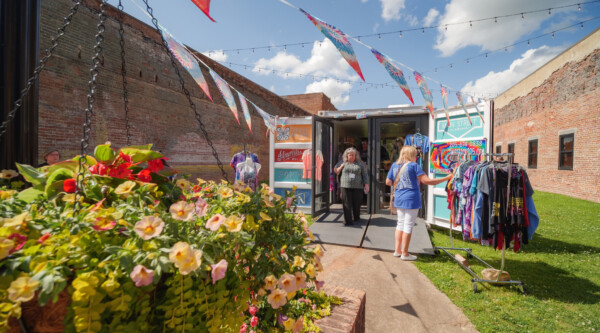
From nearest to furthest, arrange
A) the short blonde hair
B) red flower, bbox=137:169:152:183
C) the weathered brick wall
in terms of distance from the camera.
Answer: red flower, bbox=137:169:152:183 → the short blonde hair → the weathered brick wall

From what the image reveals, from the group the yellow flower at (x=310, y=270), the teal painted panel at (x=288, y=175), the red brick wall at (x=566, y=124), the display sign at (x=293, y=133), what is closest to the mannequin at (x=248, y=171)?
the teal painted panel at (x=288, y=175)

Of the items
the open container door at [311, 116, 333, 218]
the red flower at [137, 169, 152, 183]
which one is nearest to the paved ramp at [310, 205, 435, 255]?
the open container door at [311, 116, 333, 218]

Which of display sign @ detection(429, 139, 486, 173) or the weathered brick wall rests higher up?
the weathered brick wall

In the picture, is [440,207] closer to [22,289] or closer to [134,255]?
[134,255]

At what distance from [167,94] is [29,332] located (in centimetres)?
969

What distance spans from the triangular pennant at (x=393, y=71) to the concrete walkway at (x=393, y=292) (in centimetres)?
226

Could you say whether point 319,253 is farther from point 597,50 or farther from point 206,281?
point 597,50

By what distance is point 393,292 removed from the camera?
10.0 ft

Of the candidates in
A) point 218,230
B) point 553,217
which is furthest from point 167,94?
point 553,217

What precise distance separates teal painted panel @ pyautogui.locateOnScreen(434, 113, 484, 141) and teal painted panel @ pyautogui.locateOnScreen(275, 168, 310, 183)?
3.13 meters

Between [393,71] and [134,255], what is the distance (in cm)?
→ 309

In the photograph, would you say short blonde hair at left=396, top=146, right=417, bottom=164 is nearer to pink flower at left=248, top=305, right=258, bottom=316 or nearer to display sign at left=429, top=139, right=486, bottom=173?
display sign at left=429, top=139, right=486, bottom=173

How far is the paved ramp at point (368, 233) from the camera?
14.7ft

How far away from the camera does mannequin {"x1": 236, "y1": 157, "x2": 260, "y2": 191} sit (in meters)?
6.12
